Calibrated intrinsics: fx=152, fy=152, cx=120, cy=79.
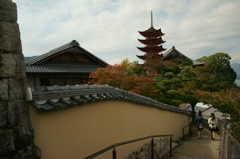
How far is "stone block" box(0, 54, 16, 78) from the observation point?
6.82 feet

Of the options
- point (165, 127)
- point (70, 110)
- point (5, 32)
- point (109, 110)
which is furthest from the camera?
point (165, 127)

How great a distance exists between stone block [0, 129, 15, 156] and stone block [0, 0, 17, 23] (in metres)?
1.56

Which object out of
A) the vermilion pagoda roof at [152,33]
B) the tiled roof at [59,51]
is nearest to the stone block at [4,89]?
the tiled roof at [59,51]

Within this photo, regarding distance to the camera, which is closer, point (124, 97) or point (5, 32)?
point (5, 32)

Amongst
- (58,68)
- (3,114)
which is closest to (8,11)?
(3,114)

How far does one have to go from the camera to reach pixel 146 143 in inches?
236

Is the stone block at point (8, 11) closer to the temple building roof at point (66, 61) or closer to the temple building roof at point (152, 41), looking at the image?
the temple building roof at point (66, 61)

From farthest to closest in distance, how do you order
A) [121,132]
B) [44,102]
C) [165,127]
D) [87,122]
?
[165,127], [121,132], [87,122], [44,102]

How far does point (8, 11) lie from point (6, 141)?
5.94 ft

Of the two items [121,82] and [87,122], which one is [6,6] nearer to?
[87,122]

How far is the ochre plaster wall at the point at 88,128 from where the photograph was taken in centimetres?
267

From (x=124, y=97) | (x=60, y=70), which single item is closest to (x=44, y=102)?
(x=124, y=97)

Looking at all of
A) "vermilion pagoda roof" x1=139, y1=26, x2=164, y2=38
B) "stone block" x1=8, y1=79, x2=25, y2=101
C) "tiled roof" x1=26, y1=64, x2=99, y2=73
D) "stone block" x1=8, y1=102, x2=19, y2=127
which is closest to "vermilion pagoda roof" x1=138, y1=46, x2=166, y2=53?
"vermilion pagoda roof" x1=139, y1=26, x2=164, y2=38

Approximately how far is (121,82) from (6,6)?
831 centimetres
